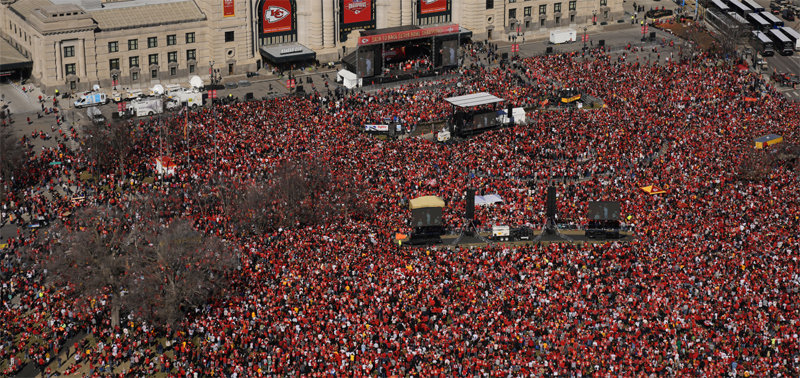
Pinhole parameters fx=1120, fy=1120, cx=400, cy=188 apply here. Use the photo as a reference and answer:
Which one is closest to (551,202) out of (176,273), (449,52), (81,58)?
(176,273)

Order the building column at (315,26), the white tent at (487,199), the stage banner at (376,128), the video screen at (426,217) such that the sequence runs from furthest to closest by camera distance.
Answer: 1. the building column at (315,26)
2. the stage banner at (376,128)
3. the white tent at (487,199)
4. the video screen at (426,217)

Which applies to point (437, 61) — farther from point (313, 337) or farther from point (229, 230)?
point (313, 337)

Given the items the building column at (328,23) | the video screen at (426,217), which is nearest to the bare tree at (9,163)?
the video screen at (426,217)

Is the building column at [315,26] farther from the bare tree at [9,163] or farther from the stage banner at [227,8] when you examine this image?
the bare tree at [9,163]

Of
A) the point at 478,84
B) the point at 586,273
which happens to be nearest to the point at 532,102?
the point at 478,84

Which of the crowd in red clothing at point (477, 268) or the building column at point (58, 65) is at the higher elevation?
the building column at point (58, 65)

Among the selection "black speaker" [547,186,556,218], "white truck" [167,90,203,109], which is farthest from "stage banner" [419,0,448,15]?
"black speaker" [547,186,556,218]

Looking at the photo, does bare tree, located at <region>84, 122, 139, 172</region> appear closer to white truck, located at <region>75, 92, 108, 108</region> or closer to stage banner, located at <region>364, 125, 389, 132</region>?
white truck, located at <region>75, 92, 108, 108</region>
